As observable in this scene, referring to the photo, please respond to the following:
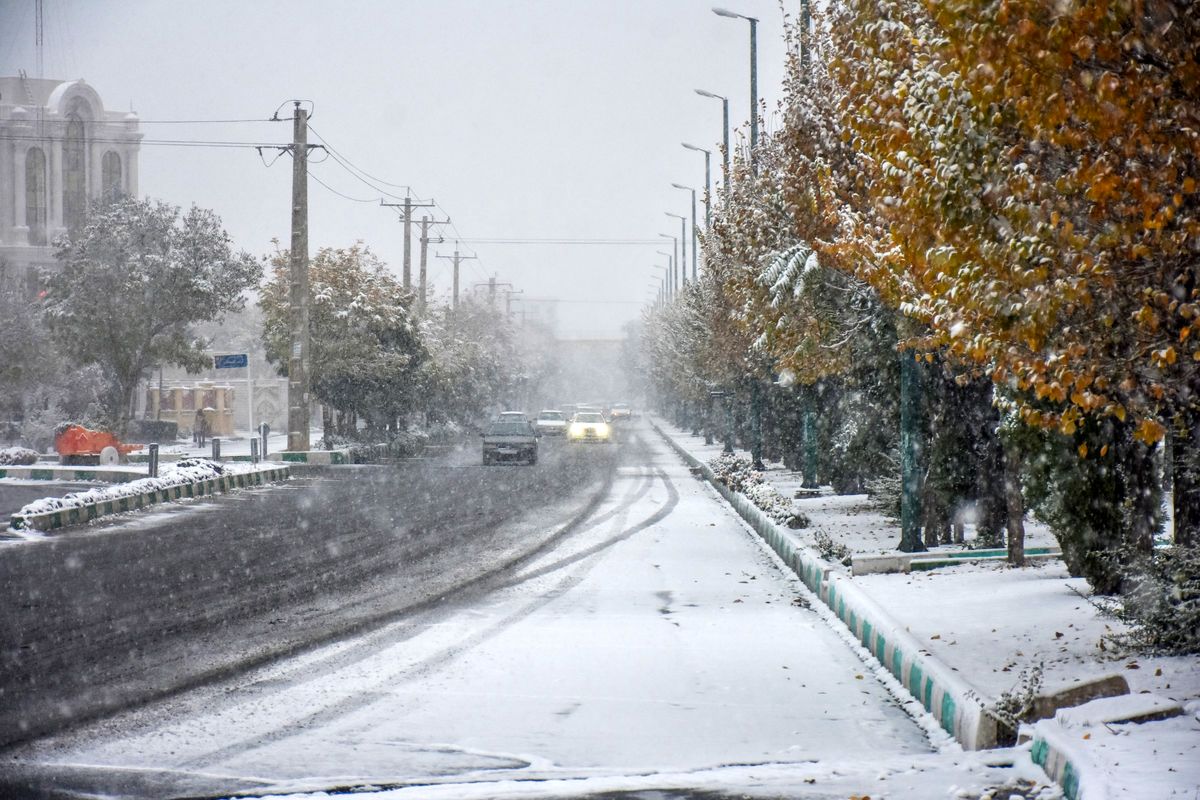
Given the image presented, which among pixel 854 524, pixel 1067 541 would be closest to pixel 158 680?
pixel 1067 541

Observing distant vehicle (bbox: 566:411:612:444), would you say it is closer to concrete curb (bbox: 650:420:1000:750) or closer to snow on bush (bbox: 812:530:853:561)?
concrete curb (bbox: 650:420:1000:750)

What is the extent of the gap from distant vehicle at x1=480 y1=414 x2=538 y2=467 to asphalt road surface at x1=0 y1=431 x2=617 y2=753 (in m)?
13.0

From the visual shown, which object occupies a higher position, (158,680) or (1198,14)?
(1198,14)

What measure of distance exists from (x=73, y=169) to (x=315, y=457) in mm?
61417

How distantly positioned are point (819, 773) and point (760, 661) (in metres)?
3.53

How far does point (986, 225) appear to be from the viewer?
799cm

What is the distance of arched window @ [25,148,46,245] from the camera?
303 ft

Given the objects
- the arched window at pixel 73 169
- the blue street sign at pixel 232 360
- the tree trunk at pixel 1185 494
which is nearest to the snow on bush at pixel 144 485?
the blue street sign at pixel 232 360

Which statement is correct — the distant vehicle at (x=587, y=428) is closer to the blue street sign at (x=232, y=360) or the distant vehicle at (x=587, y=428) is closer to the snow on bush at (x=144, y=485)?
the blue street sign at (x=232, y=360)

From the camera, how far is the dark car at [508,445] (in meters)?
41.9

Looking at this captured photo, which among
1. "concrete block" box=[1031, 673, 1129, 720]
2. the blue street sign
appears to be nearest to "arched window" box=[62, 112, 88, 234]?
the blue street sign

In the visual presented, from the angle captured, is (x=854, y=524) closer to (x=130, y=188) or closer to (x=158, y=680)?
(x=158, y=680)

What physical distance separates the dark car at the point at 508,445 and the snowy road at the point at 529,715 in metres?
28.3

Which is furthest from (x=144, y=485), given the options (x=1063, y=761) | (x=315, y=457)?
(x=1063, y=761)
